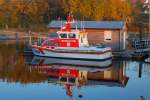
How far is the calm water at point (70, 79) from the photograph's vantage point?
17.1 m

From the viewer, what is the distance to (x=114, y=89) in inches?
730

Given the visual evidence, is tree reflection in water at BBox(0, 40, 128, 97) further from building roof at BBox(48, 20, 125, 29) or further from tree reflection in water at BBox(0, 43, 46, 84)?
building roof at BBox(48, 20, 125, 29)

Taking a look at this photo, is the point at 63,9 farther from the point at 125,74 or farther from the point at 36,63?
the point at 125,74

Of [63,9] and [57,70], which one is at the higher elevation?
[63,9]

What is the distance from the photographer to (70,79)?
69.2 ft

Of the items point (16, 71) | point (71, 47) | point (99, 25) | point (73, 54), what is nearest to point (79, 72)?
point (16, 71)

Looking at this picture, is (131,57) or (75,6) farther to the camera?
(75,6)

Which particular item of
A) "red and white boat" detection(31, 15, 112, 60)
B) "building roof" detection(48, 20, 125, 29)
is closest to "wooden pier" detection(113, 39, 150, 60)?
"red and white boat" detection(31, 15, 112, 60)

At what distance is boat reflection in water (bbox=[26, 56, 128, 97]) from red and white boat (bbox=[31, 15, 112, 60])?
1.73 ft

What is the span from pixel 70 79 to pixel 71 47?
26.3ft

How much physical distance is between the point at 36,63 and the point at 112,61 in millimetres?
5287

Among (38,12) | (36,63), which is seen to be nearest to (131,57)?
(36,63)

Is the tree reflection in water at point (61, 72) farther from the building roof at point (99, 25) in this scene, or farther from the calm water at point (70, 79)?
the building roof at point (99, 25)

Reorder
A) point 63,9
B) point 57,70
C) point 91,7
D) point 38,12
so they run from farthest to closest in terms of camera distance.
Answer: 1. point 38,12
2. point 63,9
3. point 91,7
4. point 57,70
